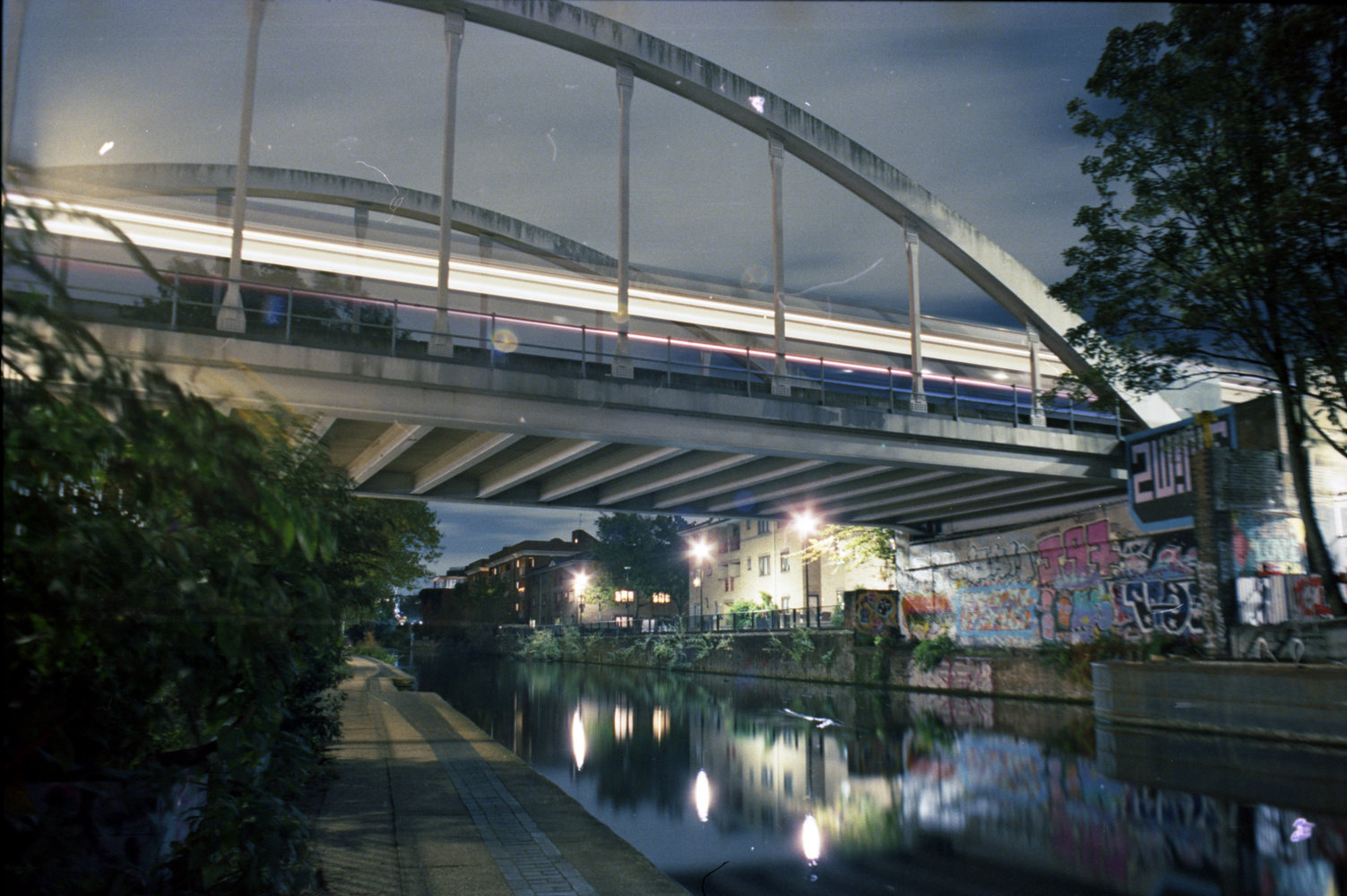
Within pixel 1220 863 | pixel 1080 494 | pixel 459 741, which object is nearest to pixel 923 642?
pixel 1080 494

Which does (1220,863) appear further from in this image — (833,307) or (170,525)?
(833,307)

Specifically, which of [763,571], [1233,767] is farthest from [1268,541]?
[763,571]

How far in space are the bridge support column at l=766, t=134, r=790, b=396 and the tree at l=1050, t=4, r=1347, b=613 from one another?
659 centimetres

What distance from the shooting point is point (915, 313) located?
26.5 m

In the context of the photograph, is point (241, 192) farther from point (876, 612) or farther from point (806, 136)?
point (876, 612)

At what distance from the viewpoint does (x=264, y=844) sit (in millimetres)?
4996

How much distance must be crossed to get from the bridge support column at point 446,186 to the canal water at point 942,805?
25.1ft

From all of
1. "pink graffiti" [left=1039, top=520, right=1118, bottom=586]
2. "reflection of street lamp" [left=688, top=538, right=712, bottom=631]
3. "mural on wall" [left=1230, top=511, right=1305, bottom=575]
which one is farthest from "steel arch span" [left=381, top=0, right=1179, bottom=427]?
"reflection of street lamp" [left=688, top=538, right=712, bottom=631]

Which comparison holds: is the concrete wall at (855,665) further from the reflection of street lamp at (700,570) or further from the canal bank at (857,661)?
the reflection of street lamp at (700,570)

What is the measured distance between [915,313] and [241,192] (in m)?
17.3

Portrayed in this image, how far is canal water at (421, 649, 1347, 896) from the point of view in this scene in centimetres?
761

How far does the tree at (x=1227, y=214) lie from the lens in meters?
17.0

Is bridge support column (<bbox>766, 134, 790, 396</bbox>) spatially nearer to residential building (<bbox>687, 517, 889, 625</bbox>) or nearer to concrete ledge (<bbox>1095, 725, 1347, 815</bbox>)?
concrete ledge (<bbox>1095, 725, 1347, 815</bbox>)

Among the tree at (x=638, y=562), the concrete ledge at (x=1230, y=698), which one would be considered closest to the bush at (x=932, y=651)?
the concrete ledge at (x=1230, y=698)
